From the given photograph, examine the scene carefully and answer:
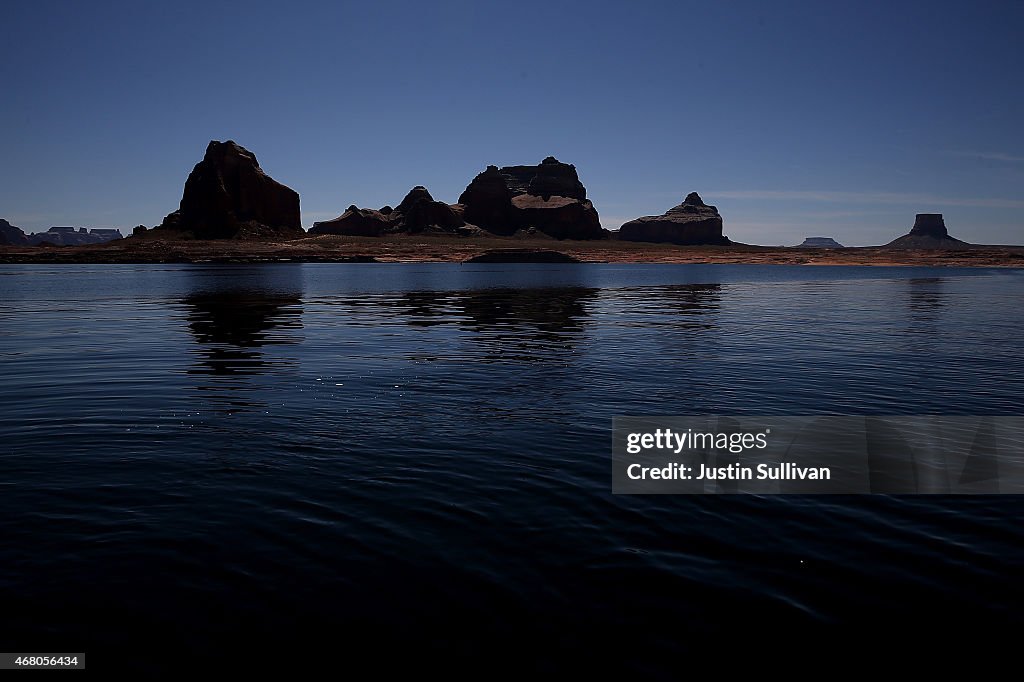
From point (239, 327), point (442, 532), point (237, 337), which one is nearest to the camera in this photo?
point (442, 532)

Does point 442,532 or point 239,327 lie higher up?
point 239,327

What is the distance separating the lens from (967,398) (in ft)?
60.5

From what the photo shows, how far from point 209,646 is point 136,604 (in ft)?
4.45

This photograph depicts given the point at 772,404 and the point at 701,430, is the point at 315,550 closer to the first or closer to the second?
the point at 701,430

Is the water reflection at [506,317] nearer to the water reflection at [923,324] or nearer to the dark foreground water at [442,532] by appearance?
the dark foreground water at [442,532]

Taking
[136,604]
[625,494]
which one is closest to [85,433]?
[136,604]

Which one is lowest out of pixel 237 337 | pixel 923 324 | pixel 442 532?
pixel 442 532
